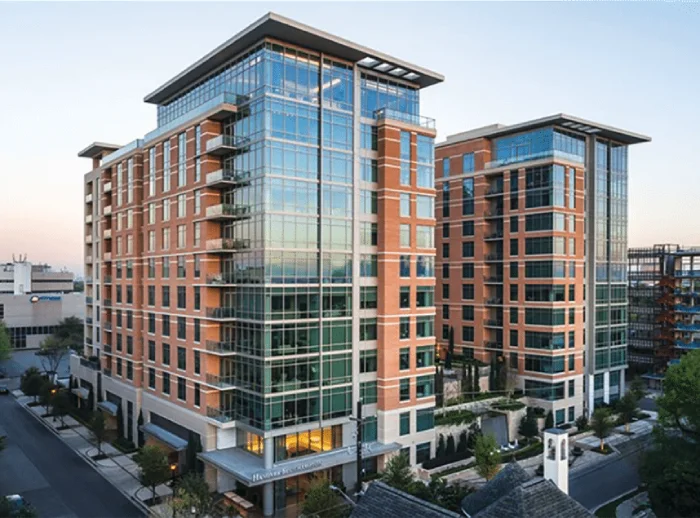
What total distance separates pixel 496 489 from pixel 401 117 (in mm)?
23756

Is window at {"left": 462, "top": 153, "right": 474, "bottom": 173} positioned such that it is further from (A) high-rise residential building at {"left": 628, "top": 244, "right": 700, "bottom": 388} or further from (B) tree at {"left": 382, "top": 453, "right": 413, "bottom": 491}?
(A) high-rise residential building at {"left": 628, "top": 244, "right": 700, "bottom": 388}

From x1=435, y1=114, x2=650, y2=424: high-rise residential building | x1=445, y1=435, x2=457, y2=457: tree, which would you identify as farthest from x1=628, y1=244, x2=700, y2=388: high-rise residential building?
x1=445, y1=435, x2=457, y2=457: tree

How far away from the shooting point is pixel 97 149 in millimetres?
54406

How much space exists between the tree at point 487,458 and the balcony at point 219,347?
54.2 ft

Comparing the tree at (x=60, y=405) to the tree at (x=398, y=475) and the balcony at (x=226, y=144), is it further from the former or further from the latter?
the tree at (x=398, y=475)

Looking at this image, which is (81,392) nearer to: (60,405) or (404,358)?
(60,405)

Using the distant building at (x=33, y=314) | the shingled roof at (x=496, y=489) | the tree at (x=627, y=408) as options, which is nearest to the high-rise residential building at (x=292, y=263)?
the shingled roof at (x=496, y=489)

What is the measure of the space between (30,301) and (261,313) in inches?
2879

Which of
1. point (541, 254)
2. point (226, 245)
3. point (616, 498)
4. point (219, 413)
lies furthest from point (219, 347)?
point (541, 254)

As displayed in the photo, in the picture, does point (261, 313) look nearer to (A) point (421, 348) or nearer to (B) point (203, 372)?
(B) point (203, 372)

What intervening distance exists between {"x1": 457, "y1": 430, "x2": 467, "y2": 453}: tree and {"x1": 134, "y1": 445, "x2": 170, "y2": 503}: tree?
20.3m

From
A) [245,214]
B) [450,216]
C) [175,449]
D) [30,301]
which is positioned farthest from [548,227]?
[30,301]

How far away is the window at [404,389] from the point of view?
37.2 m

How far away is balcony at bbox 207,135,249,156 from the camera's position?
1356 inches
